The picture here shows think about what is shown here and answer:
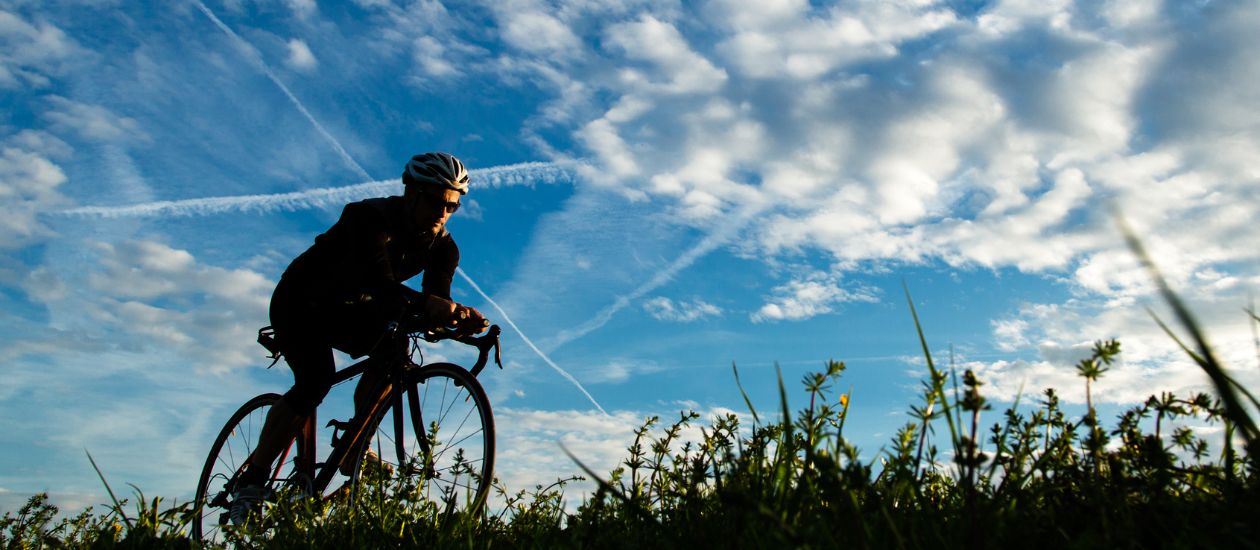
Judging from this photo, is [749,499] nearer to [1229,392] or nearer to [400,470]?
[1229,392]

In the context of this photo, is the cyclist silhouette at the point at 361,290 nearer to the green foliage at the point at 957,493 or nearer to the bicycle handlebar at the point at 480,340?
the bicycle handlebar at the point at 480,340

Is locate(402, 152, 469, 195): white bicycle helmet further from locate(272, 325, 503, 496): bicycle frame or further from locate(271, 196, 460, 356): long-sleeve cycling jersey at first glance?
locate(272, 325, 503, 496): bicycle frame

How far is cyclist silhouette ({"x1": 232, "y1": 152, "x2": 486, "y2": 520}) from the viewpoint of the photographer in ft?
19.7

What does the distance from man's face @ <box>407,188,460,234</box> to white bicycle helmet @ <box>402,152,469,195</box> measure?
0.20 feet

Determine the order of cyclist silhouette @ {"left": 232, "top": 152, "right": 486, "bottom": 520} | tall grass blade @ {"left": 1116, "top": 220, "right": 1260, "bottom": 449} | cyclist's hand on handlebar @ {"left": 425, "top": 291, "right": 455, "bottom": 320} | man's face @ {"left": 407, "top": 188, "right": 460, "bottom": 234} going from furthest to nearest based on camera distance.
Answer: man's face @ {"left": 407, "top": 188, "right": 460, "bottom": 234}, cyclist silhouette @ {"left": 232, "top": 152, "right": 486, "bottom": 520}, cyclist's hand on handlebar @ {"left": 425, "top": 291, "right": 455, "bottom": 320}, tall grass blade @ {"left": 1116, "top": 220, "right": 1260, "bottom": 449}

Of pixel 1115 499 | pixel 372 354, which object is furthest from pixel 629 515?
pixel 372 354

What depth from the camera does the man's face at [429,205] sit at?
6418 millimetres

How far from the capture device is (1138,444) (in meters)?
2.93

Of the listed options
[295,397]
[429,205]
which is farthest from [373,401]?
[429,205]

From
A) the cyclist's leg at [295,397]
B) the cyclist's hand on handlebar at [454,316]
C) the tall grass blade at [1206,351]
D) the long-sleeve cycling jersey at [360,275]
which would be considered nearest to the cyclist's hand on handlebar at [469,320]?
the cyclist's hand on handlebar at [454,316]

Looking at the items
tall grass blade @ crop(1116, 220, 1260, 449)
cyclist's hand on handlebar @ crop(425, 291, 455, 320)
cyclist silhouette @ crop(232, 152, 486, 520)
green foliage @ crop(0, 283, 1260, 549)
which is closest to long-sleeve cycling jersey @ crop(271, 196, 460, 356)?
cyclist silhouette @ crop(232, 152, 486, 520)

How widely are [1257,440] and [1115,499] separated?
0.62m

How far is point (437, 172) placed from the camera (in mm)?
6449

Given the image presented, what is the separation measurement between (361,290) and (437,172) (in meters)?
1.08
